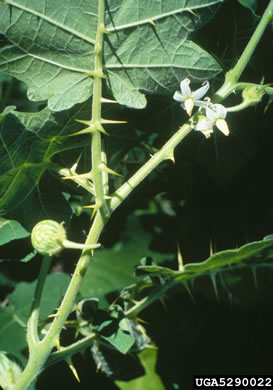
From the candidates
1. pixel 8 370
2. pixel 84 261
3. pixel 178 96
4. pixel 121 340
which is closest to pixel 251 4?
pixel 178 96

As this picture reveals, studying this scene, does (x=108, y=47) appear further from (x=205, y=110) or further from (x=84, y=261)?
(x=84, y=261)

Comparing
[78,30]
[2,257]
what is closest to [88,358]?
[2,257]

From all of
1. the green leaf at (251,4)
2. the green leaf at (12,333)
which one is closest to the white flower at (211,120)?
the green leaf at (251,4)

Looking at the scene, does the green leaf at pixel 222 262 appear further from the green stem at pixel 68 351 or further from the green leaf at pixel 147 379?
the green leaf at pixel 147 379

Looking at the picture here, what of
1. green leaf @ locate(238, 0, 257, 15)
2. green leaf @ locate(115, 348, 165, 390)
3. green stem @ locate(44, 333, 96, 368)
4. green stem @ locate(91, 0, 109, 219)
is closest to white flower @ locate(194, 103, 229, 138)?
green stem @ locate(91, 0, 109, 219)

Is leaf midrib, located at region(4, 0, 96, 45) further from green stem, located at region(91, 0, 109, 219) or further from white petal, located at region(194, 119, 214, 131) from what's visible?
white petal, located at region(194, 119, 214, 131)

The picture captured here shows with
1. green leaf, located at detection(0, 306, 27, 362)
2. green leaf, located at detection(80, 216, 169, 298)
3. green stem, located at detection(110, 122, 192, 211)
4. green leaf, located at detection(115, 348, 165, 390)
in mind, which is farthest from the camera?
green leaf, located at detection(80, 216, 169, 298)
